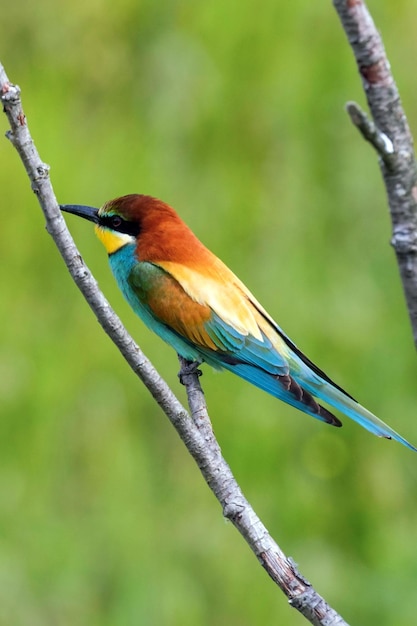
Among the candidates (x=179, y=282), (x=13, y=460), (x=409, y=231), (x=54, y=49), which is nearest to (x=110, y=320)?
(x=409, y=231)

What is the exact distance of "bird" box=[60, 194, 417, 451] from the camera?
1982mm

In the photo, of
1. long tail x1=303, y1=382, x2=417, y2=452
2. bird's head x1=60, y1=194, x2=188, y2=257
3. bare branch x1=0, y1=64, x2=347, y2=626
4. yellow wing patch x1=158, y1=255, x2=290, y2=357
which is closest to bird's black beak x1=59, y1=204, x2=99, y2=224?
bird's head x1=60, y1=194, x2=188, y2=257

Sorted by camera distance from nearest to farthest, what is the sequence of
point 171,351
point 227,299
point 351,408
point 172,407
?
point 172,407, point 351,408, point 227,299, point 171,351

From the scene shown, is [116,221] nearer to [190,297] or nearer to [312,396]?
[190,297]

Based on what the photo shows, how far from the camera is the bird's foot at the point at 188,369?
1928mm

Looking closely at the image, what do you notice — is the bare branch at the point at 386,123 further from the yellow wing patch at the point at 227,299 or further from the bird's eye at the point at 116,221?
the bird's eye at the point at 116,221

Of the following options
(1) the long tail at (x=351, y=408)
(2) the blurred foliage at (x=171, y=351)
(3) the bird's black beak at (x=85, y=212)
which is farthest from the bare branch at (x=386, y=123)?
(2) the blurred foliage at (x=171, y=351)

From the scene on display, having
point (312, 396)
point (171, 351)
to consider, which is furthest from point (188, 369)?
point (171, 351)

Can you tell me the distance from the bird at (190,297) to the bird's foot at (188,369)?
12 millimetres

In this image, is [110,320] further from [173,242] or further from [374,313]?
[374,313]

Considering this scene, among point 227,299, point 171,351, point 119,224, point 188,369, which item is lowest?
point 188,369

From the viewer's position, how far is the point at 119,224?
2.07 m

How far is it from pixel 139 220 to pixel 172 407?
0.97 m

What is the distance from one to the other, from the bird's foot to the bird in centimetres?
1
